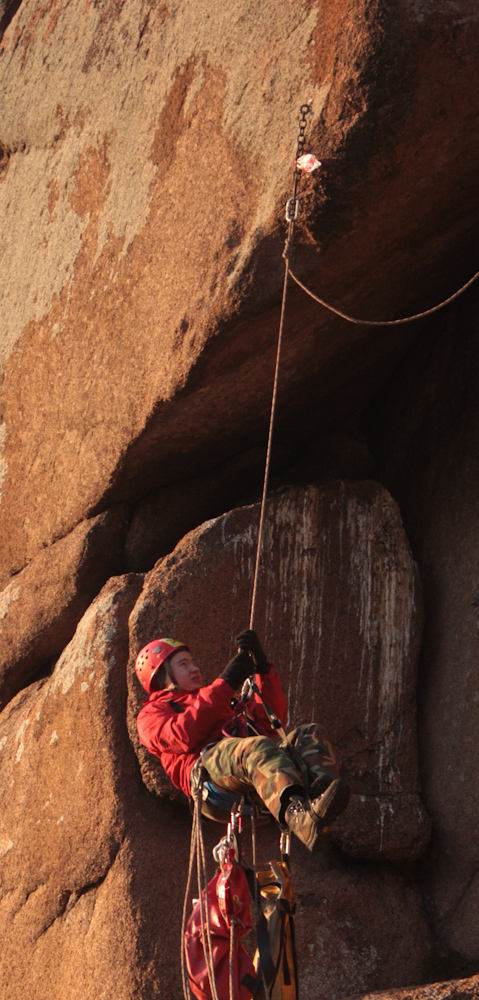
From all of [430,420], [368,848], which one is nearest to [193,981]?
[368,848]

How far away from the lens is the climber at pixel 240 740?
3.72 metres

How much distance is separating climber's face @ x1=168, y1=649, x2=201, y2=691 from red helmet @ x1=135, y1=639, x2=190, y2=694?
0.04 m

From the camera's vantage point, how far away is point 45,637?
6180 millimetres

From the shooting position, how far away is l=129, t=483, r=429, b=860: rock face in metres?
5.33

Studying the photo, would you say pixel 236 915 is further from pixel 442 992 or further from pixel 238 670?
pixel 238 670

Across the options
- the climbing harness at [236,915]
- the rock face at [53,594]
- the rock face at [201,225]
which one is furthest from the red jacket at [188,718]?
the rock face at [201,225]

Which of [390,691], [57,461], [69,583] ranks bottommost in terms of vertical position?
[390,691]

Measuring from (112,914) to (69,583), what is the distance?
6.34ft

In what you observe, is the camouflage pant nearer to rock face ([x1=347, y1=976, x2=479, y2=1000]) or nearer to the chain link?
rock face ([x1=347, y1=976, x2=479, y2=1000])

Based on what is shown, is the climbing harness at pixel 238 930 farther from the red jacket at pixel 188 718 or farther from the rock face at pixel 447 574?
the rock face at pixel 447 574

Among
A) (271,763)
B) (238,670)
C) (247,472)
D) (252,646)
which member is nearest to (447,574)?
(247,472)

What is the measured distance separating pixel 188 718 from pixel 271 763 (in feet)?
1.78

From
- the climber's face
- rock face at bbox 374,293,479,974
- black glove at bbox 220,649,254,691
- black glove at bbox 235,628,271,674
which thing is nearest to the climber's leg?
black glove at bbox 220,649,254,691

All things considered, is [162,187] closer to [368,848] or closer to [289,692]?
[289,692]
